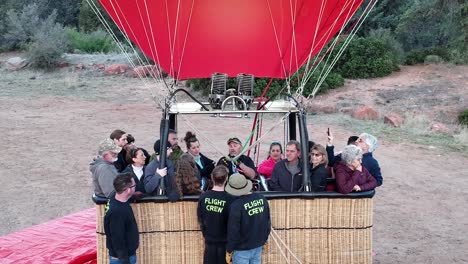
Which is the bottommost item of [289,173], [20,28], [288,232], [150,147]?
[288,232]

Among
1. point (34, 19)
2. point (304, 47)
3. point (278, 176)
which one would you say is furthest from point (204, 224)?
point (34, 19)

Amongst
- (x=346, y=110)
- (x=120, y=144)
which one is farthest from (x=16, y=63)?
(x=120, y=144)

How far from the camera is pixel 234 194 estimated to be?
3.58m

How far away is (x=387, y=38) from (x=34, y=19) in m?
14.7

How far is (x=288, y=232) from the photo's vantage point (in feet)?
12.8

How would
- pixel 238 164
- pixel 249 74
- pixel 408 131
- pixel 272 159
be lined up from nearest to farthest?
pixel 238 164 → pixel 272 159 → pixel 249 74 → pixel 408 131

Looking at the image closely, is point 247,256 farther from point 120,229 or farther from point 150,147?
point 150,147

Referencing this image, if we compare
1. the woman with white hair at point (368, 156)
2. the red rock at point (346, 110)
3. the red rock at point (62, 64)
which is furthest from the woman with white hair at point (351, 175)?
the red rock at point (62, 64)

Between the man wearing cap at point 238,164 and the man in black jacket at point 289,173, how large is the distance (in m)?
0.46

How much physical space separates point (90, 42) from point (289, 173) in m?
22.0

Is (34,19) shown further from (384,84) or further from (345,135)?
(345,135)

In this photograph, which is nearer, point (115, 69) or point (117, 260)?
point (117, 260)

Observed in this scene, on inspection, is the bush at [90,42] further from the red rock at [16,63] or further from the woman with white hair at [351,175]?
the woman with white hair at [351,175]

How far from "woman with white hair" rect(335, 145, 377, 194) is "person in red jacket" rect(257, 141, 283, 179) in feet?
3.58
